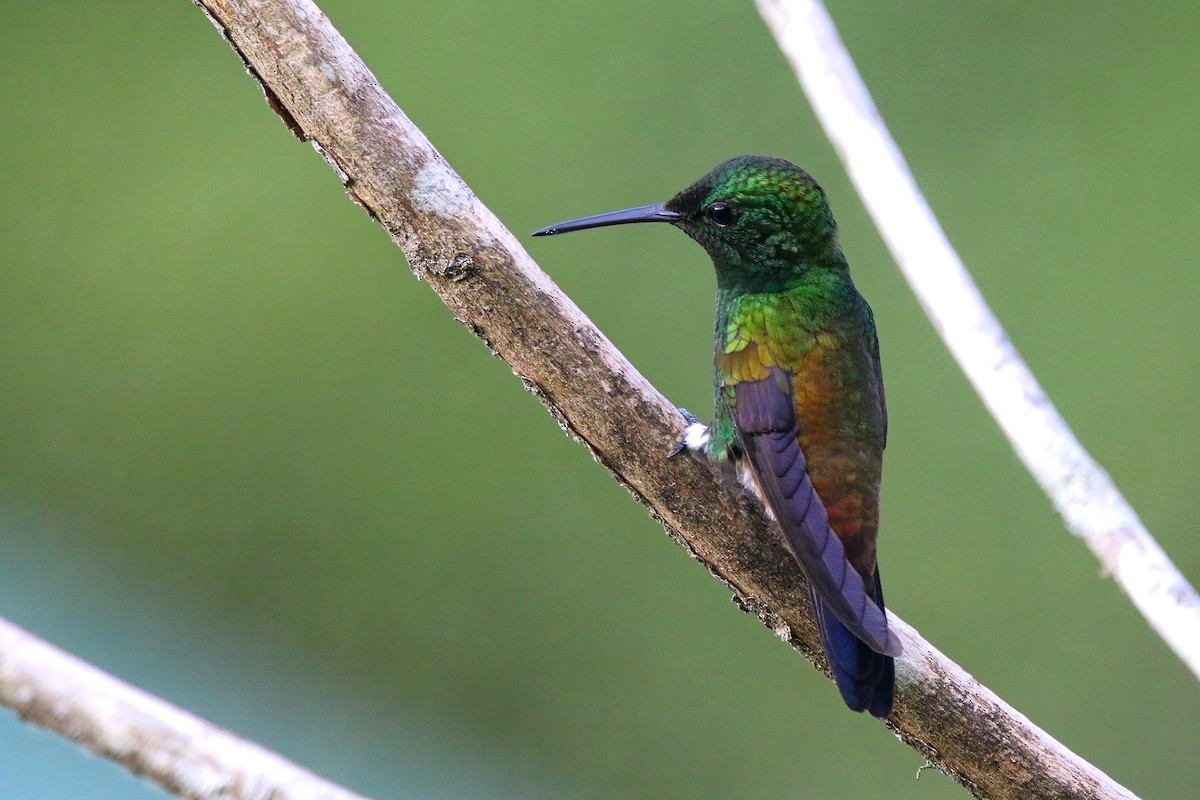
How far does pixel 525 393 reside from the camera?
10.6ft

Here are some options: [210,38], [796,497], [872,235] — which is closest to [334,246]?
[210,38]

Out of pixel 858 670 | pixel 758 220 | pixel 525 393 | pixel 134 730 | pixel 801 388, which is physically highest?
pixel 134 730

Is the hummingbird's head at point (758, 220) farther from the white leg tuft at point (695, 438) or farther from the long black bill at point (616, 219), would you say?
the white leg tuft at point (695, 438)

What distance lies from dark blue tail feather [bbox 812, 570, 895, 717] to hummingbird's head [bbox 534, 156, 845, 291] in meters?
0.52

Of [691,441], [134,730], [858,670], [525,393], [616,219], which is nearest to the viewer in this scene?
[134,730]

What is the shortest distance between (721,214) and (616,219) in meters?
0.14

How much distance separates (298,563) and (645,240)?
1.31m

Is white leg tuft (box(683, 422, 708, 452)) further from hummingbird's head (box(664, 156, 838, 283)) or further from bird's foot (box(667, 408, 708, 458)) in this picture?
hummingbird's head (box(664, 156, 838, 283))

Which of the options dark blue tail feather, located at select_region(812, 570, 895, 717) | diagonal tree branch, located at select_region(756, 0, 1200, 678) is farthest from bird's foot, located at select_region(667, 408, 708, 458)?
diagonal tree branch, located at select_region(756, 0, 1200, 678)

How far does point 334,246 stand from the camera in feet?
10.7

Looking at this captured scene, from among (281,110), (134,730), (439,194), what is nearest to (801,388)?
(439,194)

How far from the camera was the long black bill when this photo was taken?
62.6 inches

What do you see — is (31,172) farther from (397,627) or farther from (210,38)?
Result: (397,627)

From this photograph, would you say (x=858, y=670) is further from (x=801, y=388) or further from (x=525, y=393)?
(x=525, y=393)
